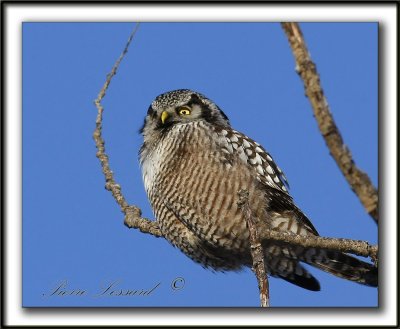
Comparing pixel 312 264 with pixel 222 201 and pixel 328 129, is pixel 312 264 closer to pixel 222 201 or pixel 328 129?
pixel 222 201

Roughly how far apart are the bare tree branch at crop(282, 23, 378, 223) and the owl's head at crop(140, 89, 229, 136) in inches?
186

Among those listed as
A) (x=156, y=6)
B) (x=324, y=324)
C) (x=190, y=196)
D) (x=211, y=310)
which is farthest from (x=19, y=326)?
(x=190, y=196)

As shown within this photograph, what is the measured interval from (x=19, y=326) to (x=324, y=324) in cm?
180

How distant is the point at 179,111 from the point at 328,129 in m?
4.94

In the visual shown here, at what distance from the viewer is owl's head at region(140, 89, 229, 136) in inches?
253

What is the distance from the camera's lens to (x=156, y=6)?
369 centimetres

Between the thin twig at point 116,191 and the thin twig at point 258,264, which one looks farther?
the thin twig at point 116,191

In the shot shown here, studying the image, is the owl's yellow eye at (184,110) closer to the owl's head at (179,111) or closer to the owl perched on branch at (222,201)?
the owl's head at (179,111)

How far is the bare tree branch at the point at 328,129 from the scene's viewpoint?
1.58 meters

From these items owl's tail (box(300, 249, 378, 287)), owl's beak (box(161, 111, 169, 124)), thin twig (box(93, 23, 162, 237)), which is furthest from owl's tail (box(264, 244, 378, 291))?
owl's beak (box(161, 111, 169, 124))

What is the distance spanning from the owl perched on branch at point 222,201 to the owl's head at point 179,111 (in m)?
0.18

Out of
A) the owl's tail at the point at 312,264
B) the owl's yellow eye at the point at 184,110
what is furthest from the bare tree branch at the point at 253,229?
the owl's yellow eye at the point at 184,110

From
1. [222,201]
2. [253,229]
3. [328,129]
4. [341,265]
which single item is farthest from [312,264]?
[328,129]

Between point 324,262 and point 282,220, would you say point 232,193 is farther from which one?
point 324,262
